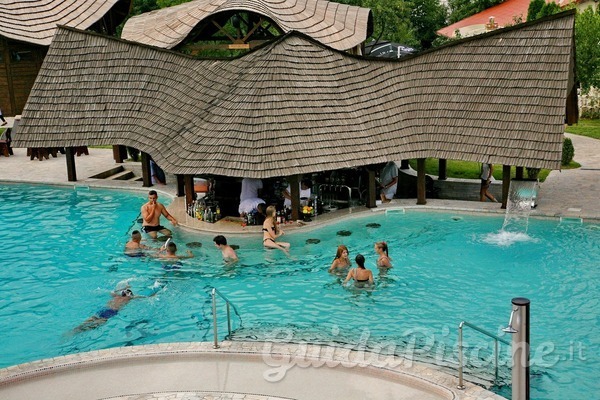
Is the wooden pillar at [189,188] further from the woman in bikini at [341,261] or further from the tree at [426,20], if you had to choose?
the tree at [426,20]

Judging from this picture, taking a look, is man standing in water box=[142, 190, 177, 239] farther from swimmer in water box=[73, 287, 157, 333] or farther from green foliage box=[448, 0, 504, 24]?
green foliage box=[448, 0, 504, 24]

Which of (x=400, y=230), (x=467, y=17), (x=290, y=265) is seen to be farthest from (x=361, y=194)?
(x=467, y=17)

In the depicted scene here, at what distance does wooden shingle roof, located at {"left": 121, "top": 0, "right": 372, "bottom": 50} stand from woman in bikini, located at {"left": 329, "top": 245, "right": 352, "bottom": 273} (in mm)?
14036

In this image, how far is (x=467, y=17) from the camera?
48031mm

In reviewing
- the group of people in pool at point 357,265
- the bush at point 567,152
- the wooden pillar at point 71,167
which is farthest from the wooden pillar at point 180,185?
the bush at point 567,152

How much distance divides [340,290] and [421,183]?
6338 millimetres

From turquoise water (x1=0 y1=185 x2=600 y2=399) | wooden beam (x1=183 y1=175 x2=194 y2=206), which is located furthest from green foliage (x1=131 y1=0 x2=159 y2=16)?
wooden beam (x1=183 y1=175 x2=194 y2=206)

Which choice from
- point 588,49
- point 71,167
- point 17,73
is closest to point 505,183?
point 588,49

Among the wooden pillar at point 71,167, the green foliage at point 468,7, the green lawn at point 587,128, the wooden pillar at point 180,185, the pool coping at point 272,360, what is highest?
the green foliage at point 468,7

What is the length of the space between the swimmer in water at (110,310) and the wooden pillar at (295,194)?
507 cm

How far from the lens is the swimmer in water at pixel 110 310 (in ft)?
44.5

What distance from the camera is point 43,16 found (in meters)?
36.1

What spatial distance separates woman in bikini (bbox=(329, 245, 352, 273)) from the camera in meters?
15.6

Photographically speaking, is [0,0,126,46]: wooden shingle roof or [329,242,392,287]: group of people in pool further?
[0,0,126,46]: wooden shingle roof
